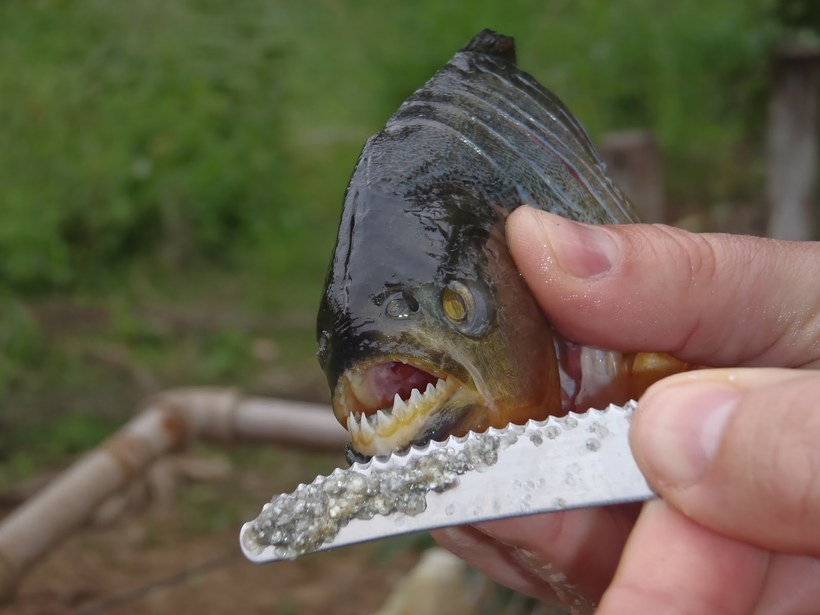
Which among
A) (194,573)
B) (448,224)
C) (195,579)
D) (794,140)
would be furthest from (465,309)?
(794,140)

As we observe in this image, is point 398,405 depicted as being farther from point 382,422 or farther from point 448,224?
point 448,224

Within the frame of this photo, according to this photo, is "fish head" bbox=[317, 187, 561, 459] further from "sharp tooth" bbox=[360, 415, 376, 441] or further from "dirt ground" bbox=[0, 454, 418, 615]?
"dirt ground" bbox=[0, 454, 418, 615]

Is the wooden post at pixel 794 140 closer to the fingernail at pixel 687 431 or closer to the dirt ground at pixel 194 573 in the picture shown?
the dirt ground at pixel 194 573

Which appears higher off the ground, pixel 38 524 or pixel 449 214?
pixel 449 214

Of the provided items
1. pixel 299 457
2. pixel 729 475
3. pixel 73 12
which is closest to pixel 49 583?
pixel 299 457

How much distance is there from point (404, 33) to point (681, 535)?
712cm

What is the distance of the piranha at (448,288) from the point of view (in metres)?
1.48

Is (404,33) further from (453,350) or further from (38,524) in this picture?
(453,350)

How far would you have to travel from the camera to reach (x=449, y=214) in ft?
5.27

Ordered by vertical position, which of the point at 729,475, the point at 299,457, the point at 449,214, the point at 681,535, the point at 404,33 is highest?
the point at 449,214

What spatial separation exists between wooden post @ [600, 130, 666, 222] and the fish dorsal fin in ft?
8.95

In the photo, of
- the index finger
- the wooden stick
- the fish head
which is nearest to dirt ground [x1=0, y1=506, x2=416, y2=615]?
the wooden stick

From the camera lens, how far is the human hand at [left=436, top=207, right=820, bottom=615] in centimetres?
126

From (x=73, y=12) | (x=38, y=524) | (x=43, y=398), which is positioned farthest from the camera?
(x=73, y=12)
